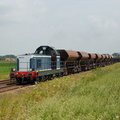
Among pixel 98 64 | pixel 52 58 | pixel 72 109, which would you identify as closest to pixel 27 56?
pixel 52 58

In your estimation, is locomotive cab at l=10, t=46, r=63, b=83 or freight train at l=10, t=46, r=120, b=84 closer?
locomotive cab at l=10, t=46, r=63, b=83

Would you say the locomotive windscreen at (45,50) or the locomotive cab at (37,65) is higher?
the locomotive windscreen at (45,50)

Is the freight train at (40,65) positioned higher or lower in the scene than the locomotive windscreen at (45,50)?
lower

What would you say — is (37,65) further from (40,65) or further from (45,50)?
(45,50)

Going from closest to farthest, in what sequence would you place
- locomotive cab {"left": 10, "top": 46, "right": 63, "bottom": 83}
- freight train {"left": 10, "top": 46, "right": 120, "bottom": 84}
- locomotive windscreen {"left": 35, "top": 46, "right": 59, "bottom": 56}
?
locomotive cab {"left": 10, "top": 46, "right": 63, "bottom": 83}
freight train {"left": 10, "top": 46, "right": 120, "bottom": 84}
locomotive windscreen {"left": 35, "top": 46, "right": 59, "bottom": 56}

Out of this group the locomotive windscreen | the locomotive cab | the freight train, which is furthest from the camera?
the locomotive windscreen

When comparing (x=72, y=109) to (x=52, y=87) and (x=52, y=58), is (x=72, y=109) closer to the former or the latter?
(x=52, y=87)

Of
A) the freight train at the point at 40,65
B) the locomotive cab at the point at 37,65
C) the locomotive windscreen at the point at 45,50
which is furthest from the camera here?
the locomotive windscreen at the point at 45,50

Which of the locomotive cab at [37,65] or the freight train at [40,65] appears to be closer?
the locomotive cab at [37,65]

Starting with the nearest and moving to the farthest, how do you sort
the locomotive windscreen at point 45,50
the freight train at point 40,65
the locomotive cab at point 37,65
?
the locomotive cab at point 37,65 < the freight train at point 40,65 < the locomotive windscreen at point 45,50

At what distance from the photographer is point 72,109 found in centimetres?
682

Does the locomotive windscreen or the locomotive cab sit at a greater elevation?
the locomotive windscreen

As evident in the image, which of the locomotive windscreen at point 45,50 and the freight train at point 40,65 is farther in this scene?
the locomotive windscreen at point 45,50

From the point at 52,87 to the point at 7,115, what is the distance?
5.72 meters
